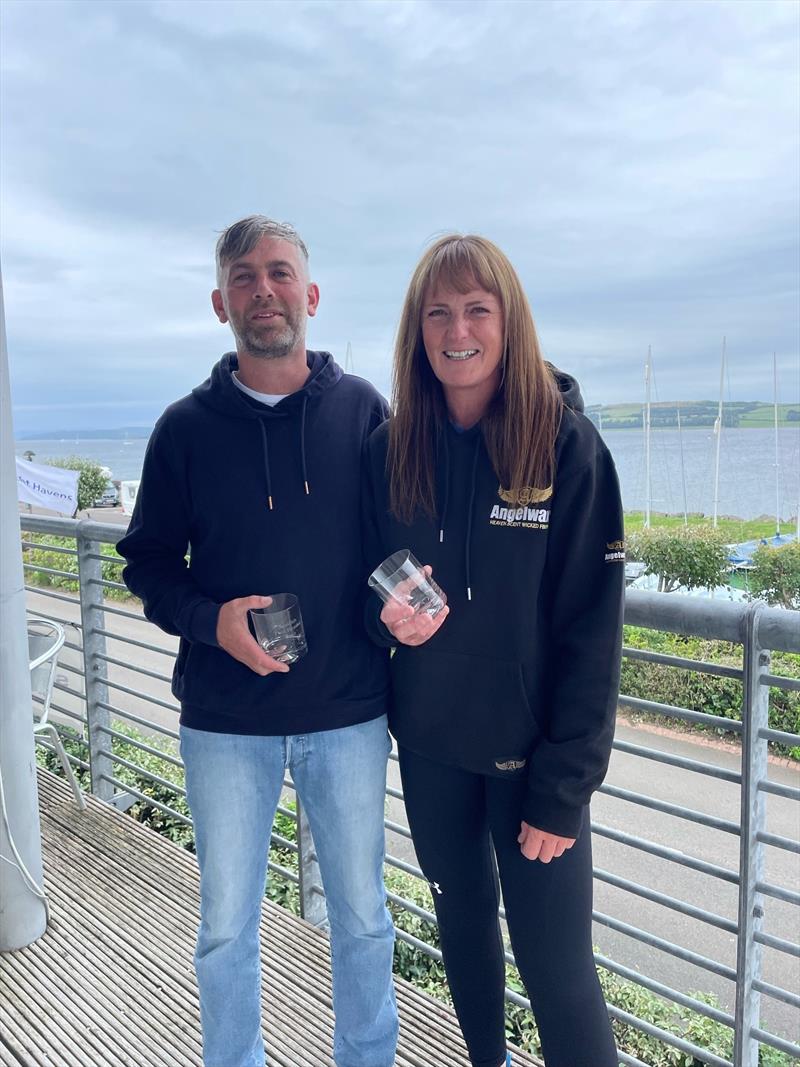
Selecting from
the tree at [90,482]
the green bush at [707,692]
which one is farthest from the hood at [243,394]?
the tree at [90,482]

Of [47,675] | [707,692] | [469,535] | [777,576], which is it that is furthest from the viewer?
[777,576]

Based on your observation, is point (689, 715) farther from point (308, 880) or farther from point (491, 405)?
point (308, 880)

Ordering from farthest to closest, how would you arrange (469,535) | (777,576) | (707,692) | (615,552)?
(777,576) → (707,692) → (469,535) → (615,552)

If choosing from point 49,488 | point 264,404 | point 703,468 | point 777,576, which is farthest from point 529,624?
point 703,468

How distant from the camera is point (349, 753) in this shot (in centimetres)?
170

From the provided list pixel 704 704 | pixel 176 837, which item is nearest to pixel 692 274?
pixel 704 704

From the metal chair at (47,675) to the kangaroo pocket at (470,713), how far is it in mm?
2136

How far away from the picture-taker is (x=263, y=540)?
1.67 metres

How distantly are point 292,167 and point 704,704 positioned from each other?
2526 inches

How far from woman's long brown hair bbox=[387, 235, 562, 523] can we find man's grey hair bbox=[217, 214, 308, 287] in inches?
16.0

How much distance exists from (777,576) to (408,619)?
24.1m

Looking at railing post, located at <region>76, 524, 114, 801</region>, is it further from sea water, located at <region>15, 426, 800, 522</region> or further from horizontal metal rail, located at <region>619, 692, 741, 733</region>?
sea water, located at <region>15, 426, 800, 522</region>

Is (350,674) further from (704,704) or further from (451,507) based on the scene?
(704,704)

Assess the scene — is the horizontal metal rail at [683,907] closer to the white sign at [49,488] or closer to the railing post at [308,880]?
the railing post at [308,880]
